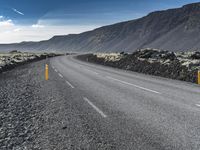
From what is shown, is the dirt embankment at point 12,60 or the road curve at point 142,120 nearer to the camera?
the road curve at point 142,120

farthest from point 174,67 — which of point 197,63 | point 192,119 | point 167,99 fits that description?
point 192,119

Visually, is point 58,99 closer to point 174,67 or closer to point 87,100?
point 87,100

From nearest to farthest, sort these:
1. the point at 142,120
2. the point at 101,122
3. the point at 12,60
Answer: the point at 101,122
the point at 142,120
the point at 12,60

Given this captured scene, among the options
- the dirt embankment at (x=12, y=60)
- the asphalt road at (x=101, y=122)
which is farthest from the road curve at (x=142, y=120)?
the dirt embankment at (x=12, y=60)

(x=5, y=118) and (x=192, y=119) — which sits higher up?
(x=192, y=119)

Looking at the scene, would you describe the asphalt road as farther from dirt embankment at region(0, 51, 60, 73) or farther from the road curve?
dirt embankment at region(0, 51, 60, 73)

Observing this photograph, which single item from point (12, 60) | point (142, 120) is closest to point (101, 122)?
point (142, 120)

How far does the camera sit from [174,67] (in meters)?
21.6

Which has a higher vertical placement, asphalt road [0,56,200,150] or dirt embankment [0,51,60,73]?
asphalt road [0,56,200,150]

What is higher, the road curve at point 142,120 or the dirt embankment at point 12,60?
the road curve at point 142,120

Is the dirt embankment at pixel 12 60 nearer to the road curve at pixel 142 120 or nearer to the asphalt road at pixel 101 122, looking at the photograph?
the asphalt road at pixel 101 122

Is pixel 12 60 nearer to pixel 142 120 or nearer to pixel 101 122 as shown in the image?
pixel 101 122

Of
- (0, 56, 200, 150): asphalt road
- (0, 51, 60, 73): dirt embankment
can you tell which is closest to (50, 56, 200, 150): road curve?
(0, 56, 200, 150): asphalt road

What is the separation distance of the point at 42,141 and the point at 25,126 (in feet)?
4.46
